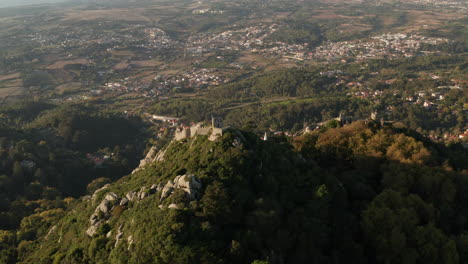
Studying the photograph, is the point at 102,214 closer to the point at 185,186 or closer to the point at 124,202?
the point at 124,202

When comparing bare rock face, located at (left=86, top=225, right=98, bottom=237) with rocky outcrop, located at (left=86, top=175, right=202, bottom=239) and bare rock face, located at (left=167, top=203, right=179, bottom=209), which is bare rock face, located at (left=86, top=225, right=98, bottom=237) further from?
bare rock face, located at (left=167, top=203, right=179, bottom=209)

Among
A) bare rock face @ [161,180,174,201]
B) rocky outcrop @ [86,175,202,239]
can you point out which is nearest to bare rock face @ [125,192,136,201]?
rocky outcrop @ [86,175,202,239]

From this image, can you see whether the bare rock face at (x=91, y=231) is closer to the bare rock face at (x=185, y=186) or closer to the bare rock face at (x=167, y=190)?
the bare rock face at (x=167, y=190)

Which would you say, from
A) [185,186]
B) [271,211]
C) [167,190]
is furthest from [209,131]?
[271,211]

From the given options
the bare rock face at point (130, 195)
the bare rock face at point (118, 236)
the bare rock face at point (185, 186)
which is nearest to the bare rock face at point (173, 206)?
the bare rock face at point (185, 186)

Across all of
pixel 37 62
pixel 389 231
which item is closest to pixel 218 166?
pixel 389 231
